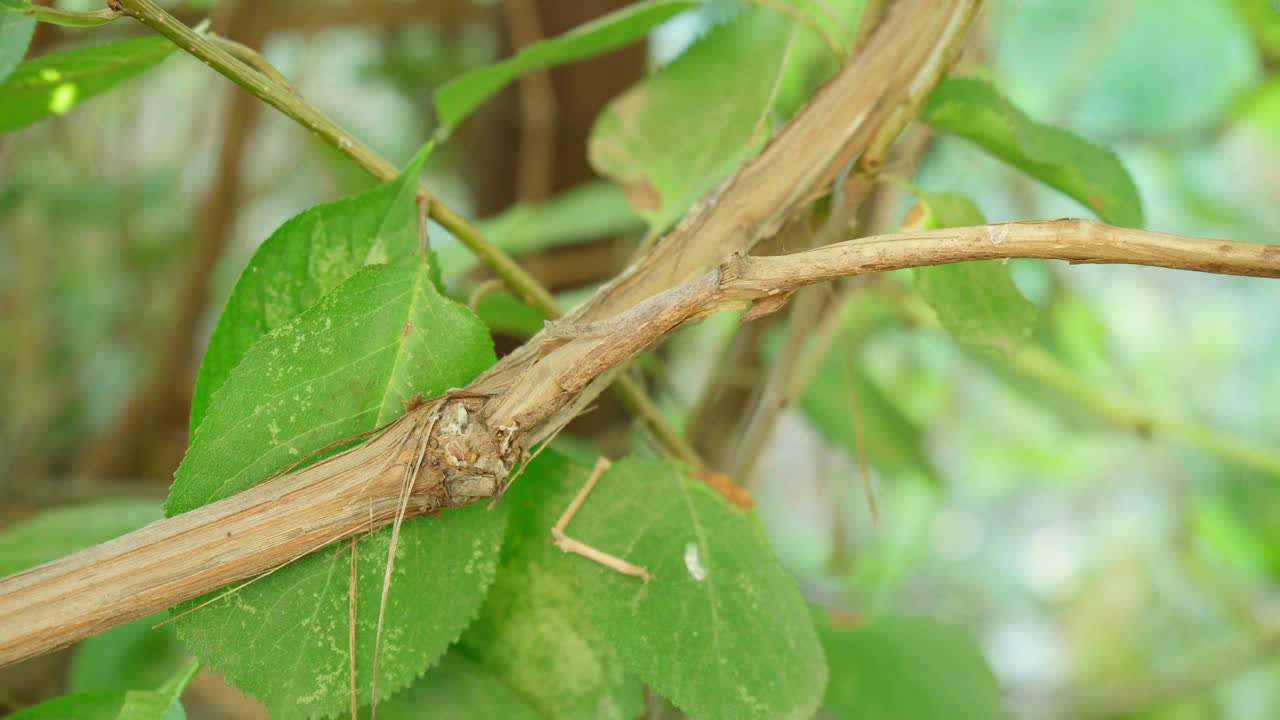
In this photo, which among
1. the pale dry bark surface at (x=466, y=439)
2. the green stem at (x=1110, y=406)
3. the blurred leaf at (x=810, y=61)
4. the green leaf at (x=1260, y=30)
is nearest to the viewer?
the pale dry bark surface at (x=466, y=439)

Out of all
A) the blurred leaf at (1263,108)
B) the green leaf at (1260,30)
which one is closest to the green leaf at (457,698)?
the green leaf at (1260,30)

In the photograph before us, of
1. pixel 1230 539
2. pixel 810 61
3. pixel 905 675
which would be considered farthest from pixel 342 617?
pixel 1230 539

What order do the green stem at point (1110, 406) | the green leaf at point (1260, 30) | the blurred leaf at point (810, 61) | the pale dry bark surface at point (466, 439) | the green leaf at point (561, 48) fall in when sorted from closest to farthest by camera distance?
the pale dry bark surface at point (466, 439), the green leaf at point (561, 48), the blurred leaf at point (810, 61), the green stem at point (1110, 406), the green leaf at point (1260, 30)

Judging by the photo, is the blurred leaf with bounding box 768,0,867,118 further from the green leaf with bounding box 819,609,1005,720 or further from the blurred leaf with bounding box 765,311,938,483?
the green leaf with bounding box 819,609,1005,720

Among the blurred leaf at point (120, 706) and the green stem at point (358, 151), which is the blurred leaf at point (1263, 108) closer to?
the green stem at point (358, 151)

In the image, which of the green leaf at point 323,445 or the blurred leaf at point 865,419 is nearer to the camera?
the green leaf at point 323,445

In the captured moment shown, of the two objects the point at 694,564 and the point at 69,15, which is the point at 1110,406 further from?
the point at 69,15
